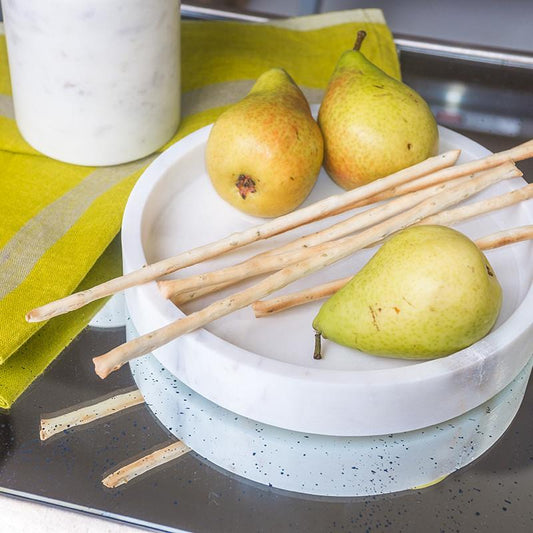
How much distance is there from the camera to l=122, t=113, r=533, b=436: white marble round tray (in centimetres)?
43

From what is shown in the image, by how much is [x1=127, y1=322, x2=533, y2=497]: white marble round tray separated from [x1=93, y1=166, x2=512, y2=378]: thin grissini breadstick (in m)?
0.05

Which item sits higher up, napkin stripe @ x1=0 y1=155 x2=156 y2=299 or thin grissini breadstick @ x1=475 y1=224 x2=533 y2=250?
thin grissini breadstick @ x1=475 y1=224 x2=533 y2=250

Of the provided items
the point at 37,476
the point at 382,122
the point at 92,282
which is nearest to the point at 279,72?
the point at 382,122

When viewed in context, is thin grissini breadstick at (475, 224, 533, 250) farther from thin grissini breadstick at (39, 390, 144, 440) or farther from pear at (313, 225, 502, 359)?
thin grissini breadstick at (39, 390, 144, 440)

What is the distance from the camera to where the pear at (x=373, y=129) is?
557mm

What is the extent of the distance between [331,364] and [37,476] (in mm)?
157

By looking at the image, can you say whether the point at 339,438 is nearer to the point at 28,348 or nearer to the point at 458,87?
the point at 28,348

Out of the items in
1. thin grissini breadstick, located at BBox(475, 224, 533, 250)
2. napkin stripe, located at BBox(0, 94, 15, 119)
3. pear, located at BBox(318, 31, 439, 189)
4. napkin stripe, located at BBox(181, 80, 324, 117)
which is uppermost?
pear, located at BBox(318, 31, 439, 189)

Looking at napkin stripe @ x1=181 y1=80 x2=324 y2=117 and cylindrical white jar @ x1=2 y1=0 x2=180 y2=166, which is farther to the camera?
napkin stripe @ x1=181 y1=80 x2=324 y2=117

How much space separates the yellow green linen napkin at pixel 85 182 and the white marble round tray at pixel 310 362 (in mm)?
52

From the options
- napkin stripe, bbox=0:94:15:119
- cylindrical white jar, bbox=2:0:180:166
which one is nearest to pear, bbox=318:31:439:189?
cylindrical white jar, bbox=2:0:180:166

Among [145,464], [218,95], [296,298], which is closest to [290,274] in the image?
[296,298]

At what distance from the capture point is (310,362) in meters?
0.47

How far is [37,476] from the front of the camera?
0.43 m
